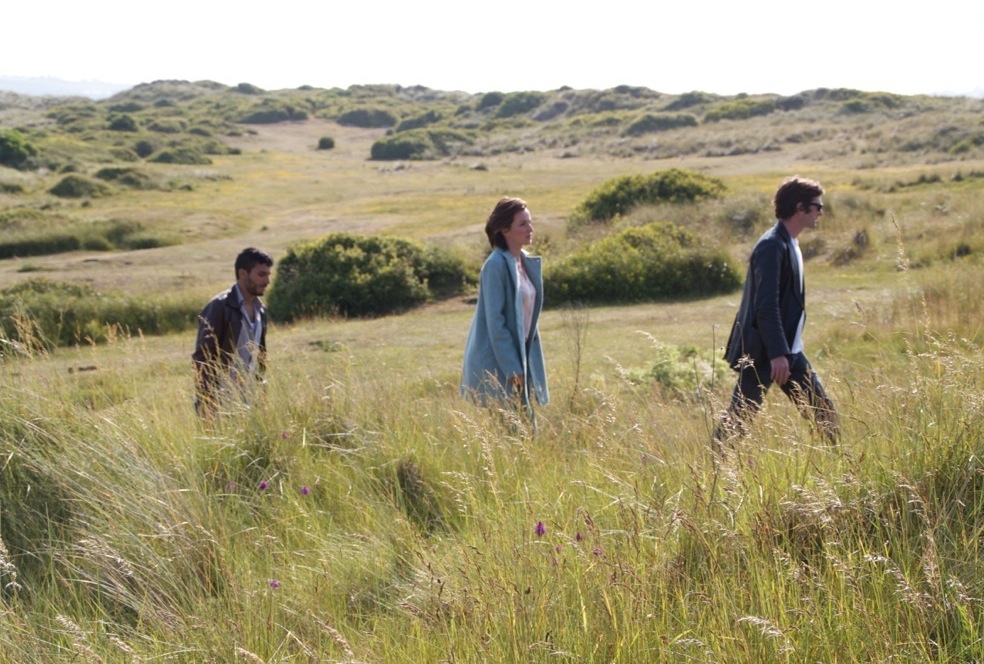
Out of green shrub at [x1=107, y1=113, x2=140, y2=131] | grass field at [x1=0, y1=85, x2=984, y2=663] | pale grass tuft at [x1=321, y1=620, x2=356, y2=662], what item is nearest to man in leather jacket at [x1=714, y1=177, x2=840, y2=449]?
grass field at [x1=0, y1=85, x2=984, y2=663]

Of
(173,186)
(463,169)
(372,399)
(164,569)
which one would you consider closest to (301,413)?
(372,399)

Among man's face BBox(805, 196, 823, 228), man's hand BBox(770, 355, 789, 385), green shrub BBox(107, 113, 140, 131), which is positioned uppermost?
green shrub BBox(107, 113, 140, 131)

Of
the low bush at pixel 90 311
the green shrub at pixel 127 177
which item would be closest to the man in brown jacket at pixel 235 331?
the low bush at pixel 90 311

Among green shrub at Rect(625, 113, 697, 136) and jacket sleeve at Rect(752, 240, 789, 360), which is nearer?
jacket sleeve at Rect(752, 240, 789, 360)

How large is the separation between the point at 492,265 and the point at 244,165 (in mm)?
65500

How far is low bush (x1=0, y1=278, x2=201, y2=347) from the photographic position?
16.9m

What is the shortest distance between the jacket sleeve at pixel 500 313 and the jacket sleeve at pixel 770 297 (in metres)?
1.57

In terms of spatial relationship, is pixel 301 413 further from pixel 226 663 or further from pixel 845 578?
pixel 845 578

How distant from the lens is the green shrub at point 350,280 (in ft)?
64.2

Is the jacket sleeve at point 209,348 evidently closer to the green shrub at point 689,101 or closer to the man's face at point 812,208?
the man's face at point 812,208

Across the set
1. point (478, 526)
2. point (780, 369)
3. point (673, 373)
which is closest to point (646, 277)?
point (673, 373)

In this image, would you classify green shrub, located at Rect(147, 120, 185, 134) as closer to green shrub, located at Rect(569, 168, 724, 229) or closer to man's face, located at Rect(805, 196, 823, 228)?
green shrub, located at Rect(569, 168, 724, 229)

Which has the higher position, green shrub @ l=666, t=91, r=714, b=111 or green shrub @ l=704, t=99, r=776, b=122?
green shrub @ l=666, t=91, r=714, b=111

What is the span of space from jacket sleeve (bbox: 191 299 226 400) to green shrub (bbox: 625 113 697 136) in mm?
80647
